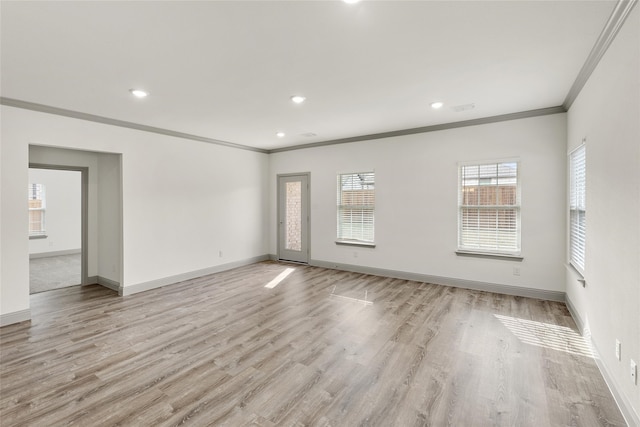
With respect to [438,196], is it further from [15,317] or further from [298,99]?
[15,317]

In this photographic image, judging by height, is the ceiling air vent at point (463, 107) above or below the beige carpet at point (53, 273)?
above

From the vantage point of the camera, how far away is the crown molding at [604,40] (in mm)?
1981

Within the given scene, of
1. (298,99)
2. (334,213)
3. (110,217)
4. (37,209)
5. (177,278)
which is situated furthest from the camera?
(37,209)

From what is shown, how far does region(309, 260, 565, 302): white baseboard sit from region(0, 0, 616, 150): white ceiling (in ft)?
8.59

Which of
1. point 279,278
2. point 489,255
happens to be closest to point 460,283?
point 489,255

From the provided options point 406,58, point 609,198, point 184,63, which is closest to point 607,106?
point 609,198

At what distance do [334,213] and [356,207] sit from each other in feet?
1.74

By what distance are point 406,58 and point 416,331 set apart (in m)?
2.77

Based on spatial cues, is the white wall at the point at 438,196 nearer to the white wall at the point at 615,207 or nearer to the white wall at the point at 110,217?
the white wall at the point at 615,207

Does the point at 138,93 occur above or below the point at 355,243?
above

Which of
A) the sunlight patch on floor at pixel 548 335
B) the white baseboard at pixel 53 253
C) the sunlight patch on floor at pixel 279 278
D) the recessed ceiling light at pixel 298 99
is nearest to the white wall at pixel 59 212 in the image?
the white baseboard at pixel 53 253

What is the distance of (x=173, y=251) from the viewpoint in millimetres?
5398

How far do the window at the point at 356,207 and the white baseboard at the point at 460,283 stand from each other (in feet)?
1.90

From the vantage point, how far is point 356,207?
618 cm
